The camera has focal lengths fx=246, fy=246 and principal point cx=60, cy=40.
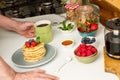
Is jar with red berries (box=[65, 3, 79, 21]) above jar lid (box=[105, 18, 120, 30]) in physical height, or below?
below

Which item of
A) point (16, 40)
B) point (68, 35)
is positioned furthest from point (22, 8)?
point (68, 35)

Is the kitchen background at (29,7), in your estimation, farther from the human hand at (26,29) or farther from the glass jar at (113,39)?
the glass jar at (113,39)

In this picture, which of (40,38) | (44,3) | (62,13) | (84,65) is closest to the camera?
(84,65)

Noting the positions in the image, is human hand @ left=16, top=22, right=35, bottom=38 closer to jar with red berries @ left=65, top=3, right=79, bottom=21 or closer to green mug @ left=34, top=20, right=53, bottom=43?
green mug @ left=34, top=20, right=53, bottom=43

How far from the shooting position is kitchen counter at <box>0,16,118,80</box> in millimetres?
1194

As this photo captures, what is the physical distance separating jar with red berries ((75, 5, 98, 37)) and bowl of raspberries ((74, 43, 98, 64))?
0.23 m

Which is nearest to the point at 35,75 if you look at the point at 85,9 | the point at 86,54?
the point at 86,54

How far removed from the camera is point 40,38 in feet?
5.07

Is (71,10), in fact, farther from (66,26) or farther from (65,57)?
(65,57)

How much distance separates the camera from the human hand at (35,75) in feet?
4.00

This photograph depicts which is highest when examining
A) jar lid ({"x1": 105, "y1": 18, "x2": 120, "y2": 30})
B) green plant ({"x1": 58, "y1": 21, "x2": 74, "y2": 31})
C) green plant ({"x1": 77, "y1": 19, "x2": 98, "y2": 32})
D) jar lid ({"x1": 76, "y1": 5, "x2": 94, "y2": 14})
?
jar lid ({"x1": 105, "y1": 18, "x2": 120, "y2": 30})

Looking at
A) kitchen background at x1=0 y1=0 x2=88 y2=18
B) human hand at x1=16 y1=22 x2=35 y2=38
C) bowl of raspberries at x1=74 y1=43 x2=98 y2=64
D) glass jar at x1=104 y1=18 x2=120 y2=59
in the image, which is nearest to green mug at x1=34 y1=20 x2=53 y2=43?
human hand at x1=16 y1=22 x2=35 y2=38

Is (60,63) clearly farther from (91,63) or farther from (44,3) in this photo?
(44,3)

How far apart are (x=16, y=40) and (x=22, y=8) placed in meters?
0.76
